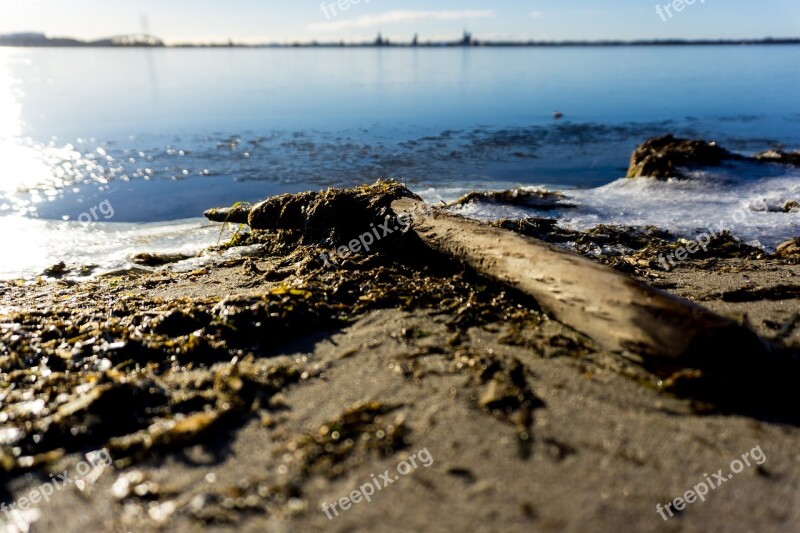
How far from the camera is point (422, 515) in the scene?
79.6 inches

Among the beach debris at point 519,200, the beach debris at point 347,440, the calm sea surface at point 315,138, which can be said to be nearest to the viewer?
the beach debris at point 347,440

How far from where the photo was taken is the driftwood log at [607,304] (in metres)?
2.69

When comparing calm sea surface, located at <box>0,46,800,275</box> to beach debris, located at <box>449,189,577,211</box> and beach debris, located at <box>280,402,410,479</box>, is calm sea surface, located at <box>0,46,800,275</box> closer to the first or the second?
beach debris, located at <box>449,189,577,211</box>

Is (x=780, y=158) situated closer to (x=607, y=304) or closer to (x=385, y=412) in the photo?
(x=607, y=304)

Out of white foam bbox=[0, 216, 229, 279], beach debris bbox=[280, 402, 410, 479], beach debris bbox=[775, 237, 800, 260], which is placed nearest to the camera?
beach debris bbox=[280, 402, 410, 479]

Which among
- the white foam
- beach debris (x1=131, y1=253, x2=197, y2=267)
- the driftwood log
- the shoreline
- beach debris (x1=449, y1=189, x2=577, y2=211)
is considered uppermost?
the driftwood log

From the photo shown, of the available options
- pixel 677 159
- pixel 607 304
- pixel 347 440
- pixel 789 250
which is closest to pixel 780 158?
pixel 677 159

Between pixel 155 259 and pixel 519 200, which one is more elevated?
pixel 519 200

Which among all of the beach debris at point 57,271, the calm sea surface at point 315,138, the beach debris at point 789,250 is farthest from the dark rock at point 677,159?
the beach debris at point 57,271

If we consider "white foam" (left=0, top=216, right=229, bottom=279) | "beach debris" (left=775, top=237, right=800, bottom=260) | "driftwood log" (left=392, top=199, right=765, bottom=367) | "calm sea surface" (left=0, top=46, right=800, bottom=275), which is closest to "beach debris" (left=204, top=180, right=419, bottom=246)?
"white foam" (left=0, top=216, right=229, bottom=279)

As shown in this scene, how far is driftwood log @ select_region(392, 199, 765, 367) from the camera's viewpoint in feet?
8.82

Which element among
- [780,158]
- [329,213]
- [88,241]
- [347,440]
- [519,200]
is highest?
[329,213]

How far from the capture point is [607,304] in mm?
2982

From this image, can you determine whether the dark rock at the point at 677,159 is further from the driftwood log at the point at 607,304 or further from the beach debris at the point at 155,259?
A: the beach debris at the point at 155,259
